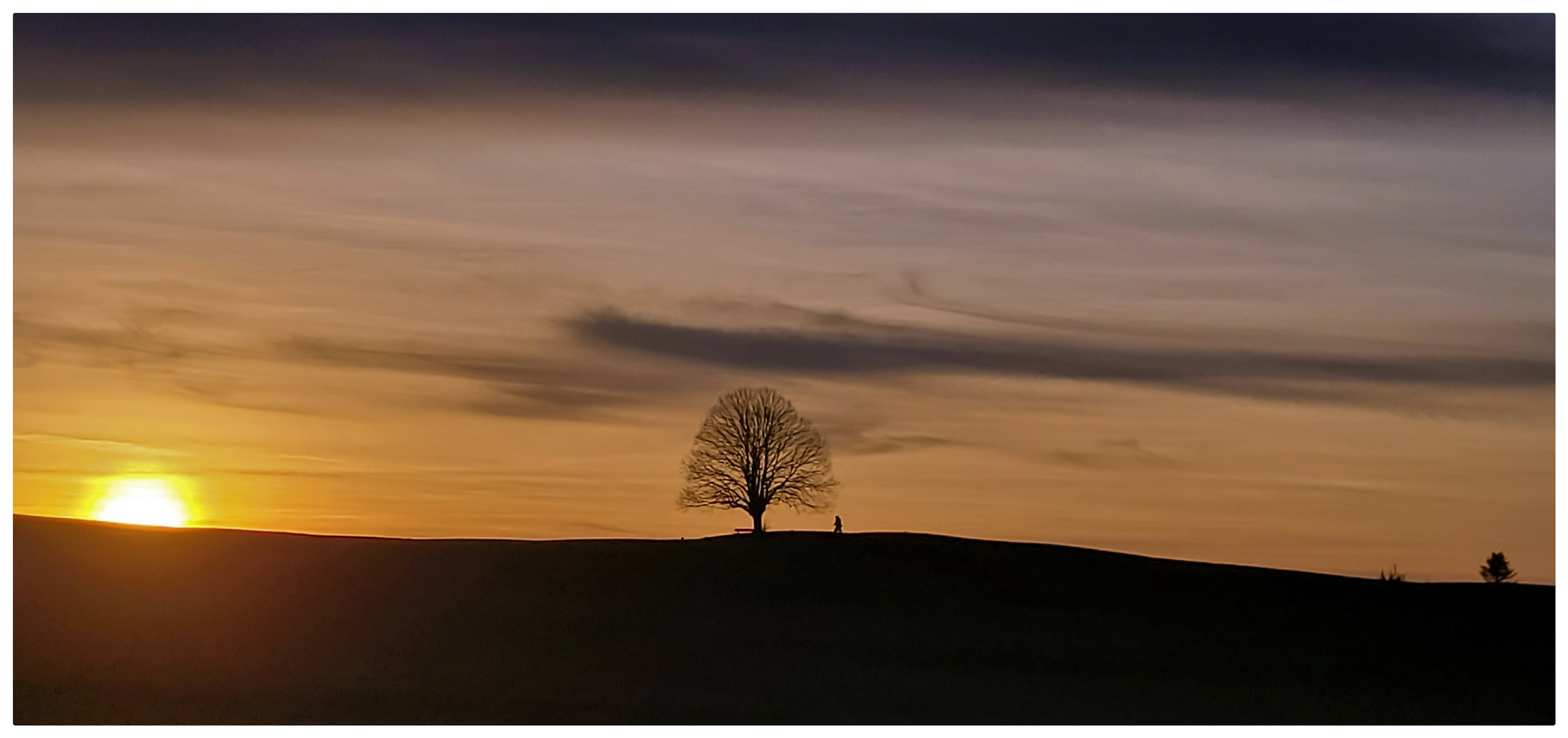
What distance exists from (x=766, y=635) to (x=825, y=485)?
59.4 ft

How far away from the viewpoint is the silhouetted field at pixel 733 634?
82.2 feet

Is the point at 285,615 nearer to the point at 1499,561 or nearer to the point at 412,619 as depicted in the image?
the point at 412,619

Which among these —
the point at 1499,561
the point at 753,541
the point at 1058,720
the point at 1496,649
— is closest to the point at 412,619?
the point at 753,541

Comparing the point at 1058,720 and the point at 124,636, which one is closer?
the point at 1058,720

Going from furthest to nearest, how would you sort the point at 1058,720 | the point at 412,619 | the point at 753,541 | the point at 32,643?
the point at 753,541 → the point at 412,619 → the point at 32,643 → the point at 1058,720

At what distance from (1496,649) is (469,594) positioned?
17844mm

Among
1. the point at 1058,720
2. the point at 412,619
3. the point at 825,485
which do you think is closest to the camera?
the point at 1058,720

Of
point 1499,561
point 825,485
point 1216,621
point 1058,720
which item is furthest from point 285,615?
point 1499,561

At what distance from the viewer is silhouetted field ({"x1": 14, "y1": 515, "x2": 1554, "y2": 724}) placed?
82.2 feet

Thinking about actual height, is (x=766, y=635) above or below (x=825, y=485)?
below

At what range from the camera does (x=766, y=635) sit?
29.7 m

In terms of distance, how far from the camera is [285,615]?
30719mm

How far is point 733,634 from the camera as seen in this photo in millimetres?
29703

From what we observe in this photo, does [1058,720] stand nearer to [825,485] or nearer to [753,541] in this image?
[753,541]
